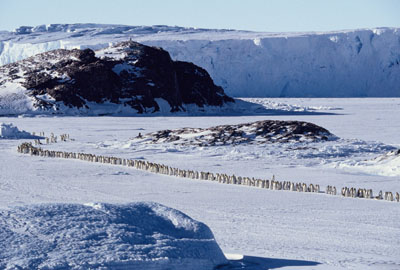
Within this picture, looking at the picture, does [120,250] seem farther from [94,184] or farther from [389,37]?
[389,37]

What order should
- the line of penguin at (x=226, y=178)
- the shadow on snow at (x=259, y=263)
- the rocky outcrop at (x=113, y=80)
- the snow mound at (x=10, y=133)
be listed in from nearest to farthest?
1. the shadow on snow at (x=259, y=263)
2. the line of penguin at (x=226, y=178)
3. the snow mound at (x=10, y=133)
4. the rocky outcrop at (x=113, y=80)

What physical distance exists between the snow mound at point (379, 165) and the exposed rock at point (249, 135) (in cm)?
616

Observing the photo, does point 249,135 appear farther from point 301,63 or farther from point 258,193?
point 301,63

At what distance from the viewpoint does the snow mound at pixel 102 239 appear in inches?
296

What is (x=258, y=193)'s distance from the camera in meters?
17.8

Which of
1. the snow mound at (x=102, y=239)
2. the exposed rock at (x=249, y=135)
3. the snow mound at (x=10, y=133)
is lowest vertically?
the snow mound at (x=10, y=133)

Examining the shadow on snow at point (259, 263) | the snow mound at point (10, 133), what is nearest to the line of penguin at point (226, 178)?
the shadow on snow at point (259, 263)

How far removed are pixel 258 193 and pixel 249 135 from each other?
562 inches

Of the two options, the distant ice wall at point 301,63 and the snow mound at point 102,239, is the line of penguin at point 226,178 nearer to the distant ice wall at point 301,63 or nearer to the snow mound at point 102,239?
the snow mound at point 102,239

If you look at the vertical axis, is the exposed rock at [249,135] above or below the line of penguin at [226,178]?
below

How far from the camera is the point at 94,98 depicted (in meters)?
59.4

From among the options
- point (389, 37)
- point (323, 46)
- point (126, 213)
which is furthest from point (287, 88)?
point (126, 213)

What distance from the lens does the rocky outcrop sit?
194ft

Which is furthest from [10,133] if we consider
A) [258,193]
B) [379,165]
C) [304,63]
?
[304,63]
